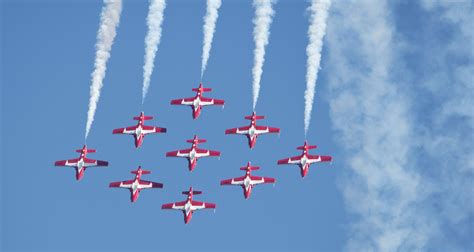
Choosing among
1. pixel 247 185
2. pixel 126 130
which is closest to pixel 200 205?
pixel 247 185

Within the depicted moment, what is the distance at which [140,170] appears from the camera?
9038cm

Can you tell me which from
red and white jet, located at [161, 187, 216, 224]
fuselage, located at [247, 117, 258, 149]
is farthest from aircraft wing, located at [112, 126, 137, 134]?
fuselage, located at [247, 117, 258, 149]

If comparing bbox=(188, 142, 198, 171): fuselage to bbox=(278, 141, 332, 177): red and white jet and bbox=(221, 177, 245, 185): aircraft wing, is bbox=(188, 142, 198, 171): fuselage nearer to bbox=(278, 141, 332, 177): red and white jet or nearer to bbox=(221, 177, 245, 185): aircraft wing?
bbox=(221, 177, 245, 185): aircraft wing


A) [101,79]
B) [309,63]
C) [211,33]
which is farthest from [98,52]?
[309,63]

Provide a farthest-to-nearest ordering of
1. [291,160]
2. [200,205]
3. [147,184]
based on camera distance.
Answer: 1. [200,205]
2. [147,184]
3. [291,160]

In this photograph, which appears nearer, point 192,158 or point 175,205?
point 192,158

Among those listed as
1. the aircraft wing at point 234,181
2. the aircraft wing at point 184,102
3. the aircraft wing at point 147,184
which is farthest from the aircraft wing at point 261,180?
the aircraft wing at point 184,102

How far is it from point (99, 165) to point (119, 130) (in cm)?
322

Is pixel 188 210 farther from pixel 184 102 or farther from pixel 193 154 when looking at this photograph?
pixel 184 102

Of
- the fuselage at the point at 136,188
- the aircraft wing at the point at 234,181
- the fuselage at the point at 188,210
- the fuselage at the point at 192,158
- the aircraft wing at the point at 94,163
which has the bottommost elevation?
the fuselage at the point at 188,210

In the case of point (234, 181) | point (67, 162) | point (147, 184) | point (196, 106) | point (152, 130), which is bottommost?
point (147, 184)

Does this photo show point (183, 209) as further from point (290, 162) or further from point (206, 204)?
point (290, 162)

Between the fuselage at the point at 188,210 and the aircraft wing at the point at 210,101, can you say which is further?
the fuselage at the point at 188,210

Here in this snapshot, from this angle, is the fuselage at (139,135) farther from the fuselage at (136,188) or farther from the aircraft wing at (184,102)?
the aircraft wing at (184,102)
